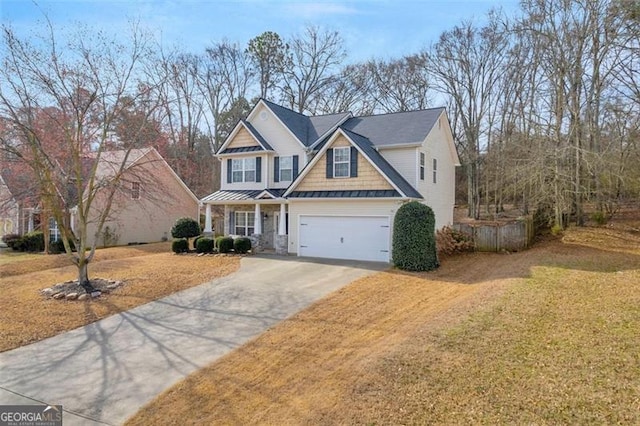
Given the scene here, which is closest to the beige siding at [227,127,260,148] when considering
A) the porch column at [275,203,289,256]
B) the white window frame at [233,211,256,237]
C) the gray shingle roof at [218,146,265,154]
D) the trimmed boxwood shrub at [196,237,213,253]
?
the gray shingle roof at [218,146,265,154]

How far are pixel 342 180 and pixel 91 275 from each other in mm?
10602

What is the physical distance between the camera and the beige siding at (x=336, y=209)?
1577 centimetres

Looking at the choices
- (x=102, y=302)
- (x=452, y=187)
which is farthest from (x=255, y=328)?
(x=452, y=187)

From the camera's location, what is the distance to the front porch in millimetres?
18578

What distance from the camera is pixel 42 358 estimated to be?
7.30 m

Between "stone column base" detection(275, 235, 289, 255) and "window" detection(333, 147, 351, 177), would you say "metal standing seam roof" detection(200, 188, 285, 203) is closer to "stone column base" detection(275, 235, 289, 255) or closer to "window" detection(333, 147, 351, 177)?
"stone column base" detection(275, 235, 289, 255)

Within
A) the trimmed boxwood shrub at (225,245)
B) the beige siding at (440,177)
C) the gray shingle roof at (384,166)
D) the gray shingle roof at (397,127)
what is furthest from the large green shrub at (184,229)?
the beige siding at (440,177)

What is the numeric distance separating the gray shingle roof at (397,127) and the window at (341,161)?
2.13m

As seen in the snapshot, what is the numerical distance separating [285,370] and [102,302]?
7.21 m

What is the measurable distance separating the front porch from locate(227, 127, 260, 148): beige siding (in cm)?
274

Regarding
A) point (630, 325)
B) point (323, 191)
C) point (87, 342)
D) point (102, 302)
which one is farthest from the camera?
point (323, 191)

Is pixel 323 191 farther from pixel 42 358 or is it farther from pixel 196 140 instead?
pixel 196 140

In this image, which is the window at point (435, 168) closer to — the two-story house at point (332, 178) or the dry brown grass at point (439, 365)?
the two-story house at point (332, 178)

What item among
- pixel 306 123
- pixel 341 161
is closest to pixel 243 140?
pixel 306 123
